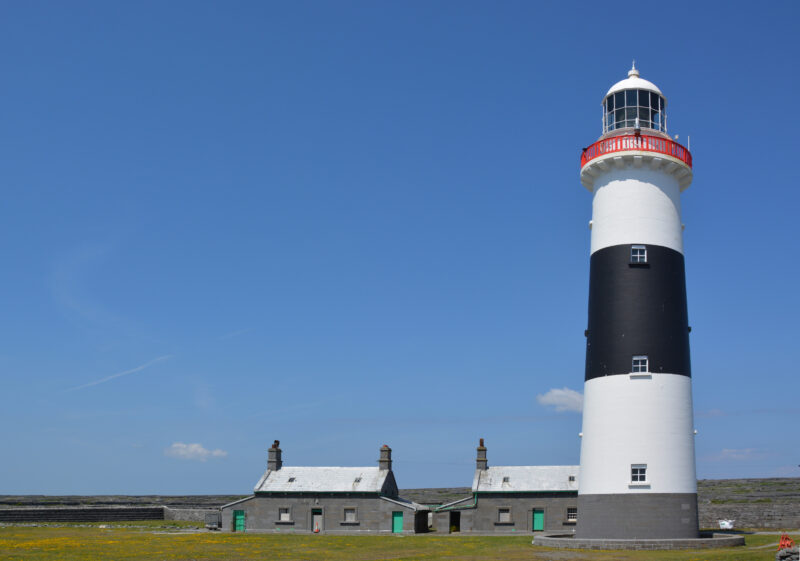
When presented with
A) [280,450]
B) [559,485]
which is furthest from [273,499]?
[559,485]

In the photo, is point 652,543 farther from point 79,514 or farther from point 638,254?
point 79,514

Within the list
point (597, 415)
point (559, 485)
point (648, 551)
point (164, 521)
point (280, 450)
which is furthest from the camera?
point (164, 521)

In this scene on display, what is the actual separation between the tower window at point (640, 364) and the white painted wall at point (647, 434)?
1.12ft

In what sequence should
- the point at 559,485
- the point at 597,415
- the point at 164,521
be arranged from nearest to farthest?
1. the point at 597,415
2. the point at 559,485
3. the point at 164,521

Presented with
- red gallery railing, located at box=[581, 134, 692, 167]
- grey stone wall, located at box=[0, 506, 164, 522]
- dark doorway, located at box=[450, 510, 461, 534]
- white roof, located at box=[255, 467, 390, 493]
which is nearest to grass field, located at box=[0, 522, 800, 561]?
white roof, located at box=[255, 467, 390, 493]

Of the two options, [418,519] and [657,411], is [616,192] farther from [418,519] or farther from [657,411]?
[418,519]

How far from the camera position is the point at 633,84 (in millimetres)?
32531

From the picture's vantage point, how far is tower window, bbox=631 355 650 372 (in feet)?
97.1

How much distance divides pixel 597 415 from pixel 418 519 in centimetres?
2170

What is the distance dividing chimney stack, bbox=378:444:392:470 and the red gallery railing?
90.2 ft

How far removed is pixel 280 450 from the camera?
178ft

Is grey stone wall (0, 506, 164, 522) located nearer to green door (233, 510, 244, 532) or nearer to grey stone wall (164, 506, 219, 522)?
grey stone wall (164, 506, 219, 522)

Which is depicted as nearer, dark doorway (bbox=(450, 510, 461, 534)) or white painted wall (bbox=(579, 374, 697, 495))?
white painted wall (bbox=(579, 374, 697, 495))

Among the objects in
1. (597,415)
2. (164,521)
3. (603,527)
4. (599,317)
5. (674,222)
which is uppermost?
(674,222)
